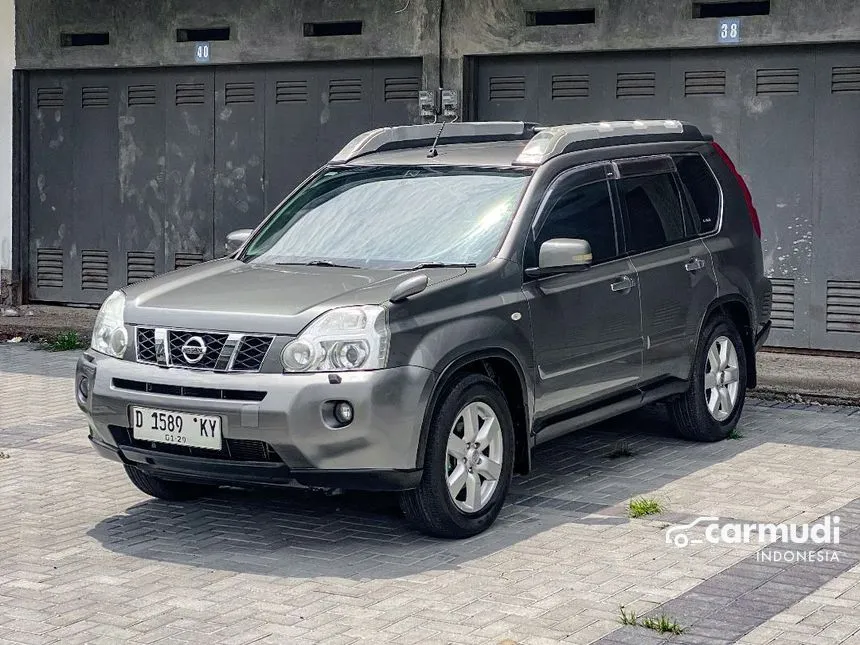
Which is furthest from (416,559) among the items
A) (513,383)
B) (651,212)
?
(651,212)

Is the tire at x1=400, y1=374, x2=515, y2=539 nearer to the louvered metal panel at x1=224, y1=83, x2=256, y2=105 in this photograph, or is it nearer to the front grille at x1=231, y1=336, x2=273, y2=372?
the front grille at x1=231, y1=336, x2=273, y2=372

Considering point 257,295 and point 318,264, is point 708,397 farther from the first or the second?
point 257,295

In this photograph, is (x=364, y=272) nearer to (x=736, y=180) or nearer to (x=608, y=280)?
(x=608, y=280)

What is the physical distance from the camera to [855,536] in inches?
282

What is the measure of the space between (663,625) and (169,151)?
10.2 metres

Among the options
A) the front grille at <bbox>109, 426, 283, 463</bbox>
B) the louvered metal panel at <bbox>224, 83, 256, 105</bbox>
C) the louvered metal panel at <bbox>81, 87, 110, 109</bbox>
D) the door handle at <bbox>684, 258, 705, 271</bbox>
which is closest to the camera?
the front grille at <bbox>109, 426, 283, 463</bbox>

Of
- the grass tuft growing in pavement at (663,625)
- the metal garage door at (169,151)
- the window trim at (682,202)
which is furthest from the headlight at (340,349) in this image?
the metal garage door at (169,151)

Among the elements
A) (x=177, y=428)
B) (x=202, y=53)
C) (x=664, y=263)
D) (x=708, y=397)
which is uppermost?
(x=202, y=53)

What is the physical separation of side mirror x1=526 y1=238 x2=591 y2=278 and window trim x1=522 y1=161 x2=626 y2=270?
10 cm

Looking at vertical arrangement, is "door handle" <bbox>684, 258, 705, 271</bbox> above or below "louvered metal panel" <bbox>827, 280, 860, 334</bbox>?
above

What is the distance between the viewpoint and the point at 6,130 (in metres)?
15.7

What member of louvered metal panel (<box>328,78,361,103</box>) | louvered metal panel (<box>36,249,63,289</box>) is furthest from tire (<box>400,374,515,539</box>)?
louvered metal panel (<box>36,249,63,289</box>)

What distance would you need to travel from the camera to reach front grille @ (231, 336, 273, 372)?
6879 mm

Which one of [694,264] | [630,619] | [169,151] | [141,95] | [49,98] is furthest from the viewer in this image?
[49,98]
